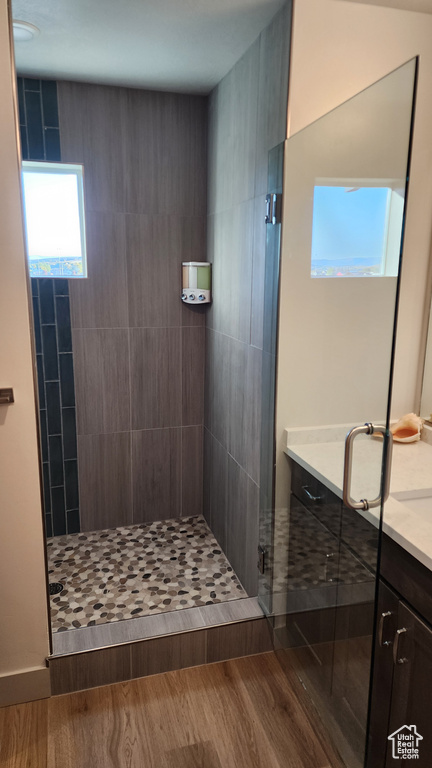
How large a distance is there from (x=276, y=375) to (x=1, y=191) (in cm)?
114

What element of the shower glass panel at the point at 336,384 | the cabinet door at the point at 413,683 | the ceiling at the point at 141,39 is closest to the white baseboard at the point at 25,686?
the shower glass panel at the point at 336,384

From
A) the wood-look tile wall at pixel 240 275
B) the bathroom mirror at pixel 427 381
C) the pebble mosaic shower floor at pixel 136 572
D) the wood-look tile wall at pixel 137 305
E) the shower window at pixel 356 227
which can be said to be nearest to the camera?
the shower window at pixel 356 227

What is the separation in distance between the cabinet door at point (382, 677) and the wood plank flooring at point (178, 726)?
0.27 metres

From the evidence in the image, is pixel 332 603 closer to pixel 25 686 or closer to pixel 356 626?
pixel 356 626

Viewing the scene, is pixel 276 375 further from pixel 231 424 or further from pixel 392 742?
pixel 392 742

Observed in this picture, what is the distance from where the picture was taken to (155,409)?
3.19 meters

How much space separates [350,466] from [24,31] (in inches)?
81.4

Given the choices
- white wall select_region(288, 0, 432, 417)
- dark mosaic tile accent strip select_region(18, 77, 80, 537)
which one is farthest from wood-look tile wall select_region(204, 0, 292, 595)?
dark mosaic tile accent strip select_region(18, 77, 80, 537)

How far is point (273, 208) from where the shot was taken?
2.02 m

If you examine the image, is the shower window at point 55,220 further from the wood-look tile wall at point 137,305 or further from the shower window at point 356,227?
the shower window at point 356,227

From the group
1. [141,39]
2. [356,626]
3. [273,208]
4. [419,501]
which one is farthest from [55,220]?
[356,626]

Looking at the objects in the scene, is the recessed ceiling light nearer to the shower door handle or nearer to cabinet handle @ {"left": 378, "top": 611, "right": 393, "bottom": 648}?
the shower door handle

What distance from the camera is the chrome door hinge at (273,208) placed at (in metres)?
1.98

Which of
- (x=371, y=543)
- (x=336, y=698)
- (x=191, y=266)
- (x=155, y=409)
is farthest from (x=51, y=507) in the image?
(x=371, y=543)
